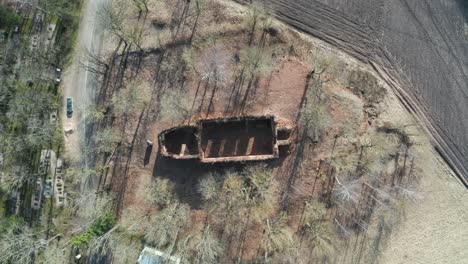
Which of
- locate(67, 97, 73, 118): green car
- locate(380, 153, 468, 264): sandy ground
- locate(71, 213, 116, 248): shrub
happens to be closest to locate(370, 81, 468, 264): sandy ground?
locate(380, 153, 468, 264): sandy ground

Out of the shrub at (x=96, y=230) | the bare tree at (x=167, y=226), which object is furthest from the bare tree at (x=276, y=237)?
the shrub at (x=96, y=230)

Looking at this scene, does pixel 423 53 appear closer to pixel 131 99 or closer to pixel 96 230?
pixel 131 99

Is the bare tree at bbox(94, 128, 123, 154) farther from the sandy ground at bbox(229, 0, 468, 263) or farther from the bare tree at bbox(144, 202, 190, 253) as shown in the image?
the sandy ground at bbox(229, 0, 468, 263)

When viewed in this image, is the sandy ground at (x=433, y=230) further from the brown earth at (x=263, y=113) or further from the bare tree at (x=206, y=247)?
the bare tree at (x=206, y=247)

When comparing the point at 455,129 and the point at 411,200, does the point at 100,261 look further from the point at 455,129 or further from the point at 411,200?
the point at 455,129

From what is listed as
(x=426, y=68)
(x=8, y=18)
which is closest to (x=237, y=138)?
(x=426, y=68)
